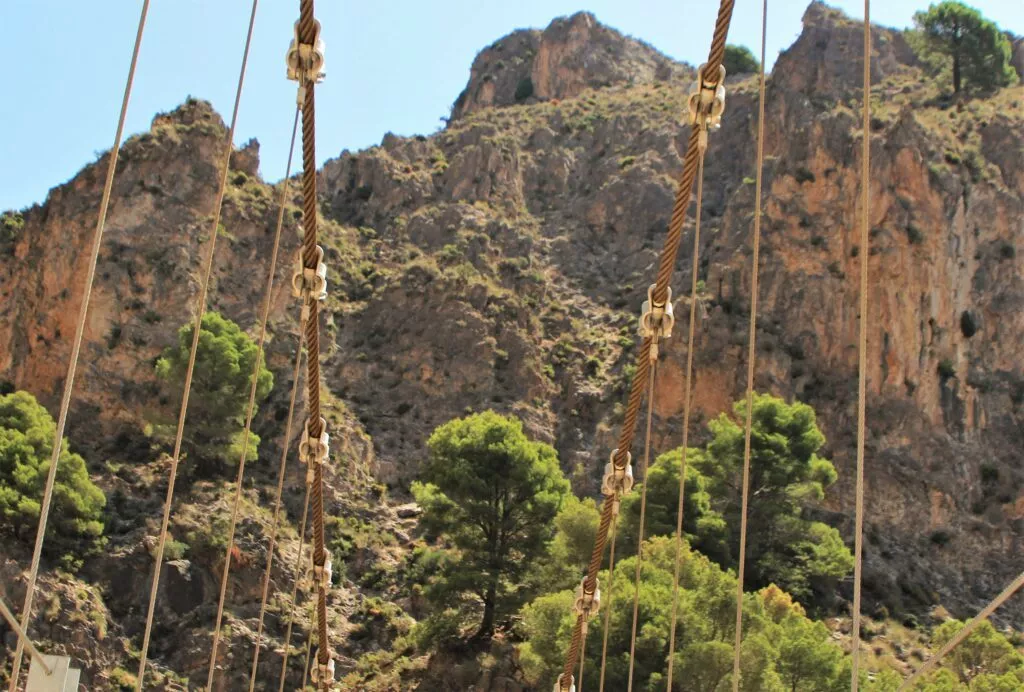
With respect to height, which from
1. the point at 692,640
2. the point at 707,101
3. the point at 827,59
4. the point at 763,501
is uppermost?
the point at 827,59

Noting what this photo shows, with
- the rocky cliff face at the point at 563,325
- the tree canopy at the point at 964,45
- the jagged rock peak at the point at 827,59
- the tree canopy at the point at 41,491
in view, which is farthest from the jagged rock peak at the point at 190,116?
the tree canopy at the point at 964,45

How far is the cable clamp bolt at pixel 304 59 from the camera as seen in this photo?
11.1 m

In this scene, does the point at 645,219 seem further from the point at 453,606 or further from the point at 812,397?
the point at 453,606

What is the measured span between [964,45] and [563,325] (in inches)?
986

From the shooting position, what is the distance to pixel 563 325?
58281 mm

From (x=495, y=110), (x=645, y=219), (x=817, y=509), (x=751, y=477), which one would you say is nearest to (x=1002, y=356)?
(x=817, y=509)

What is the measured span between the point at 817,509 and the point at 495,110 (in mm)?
42777

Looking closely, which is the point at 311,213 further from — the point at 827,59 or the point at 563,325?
the point at 827,59

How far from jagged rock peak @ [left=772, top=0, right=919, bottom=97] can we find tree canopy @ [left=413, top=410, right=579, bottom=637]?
3351 cm

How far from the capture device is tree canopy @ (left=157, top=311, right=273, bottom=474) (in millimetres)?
43562

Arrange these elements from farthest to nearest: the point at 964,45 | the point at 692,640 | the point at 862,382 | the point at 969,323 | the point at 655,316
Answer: the point at 964,45
the point at 969,323
the point at 692,640
the point at 655,316
the point at 862,382

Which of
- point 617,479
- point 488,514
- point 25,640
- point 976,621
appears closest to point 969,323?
point 488,514

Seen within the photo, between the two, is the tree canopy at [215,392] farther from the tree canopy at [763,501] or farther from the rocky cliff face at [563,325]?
the tree canopy at [763,501]

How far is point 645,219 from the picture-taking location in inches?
2638
